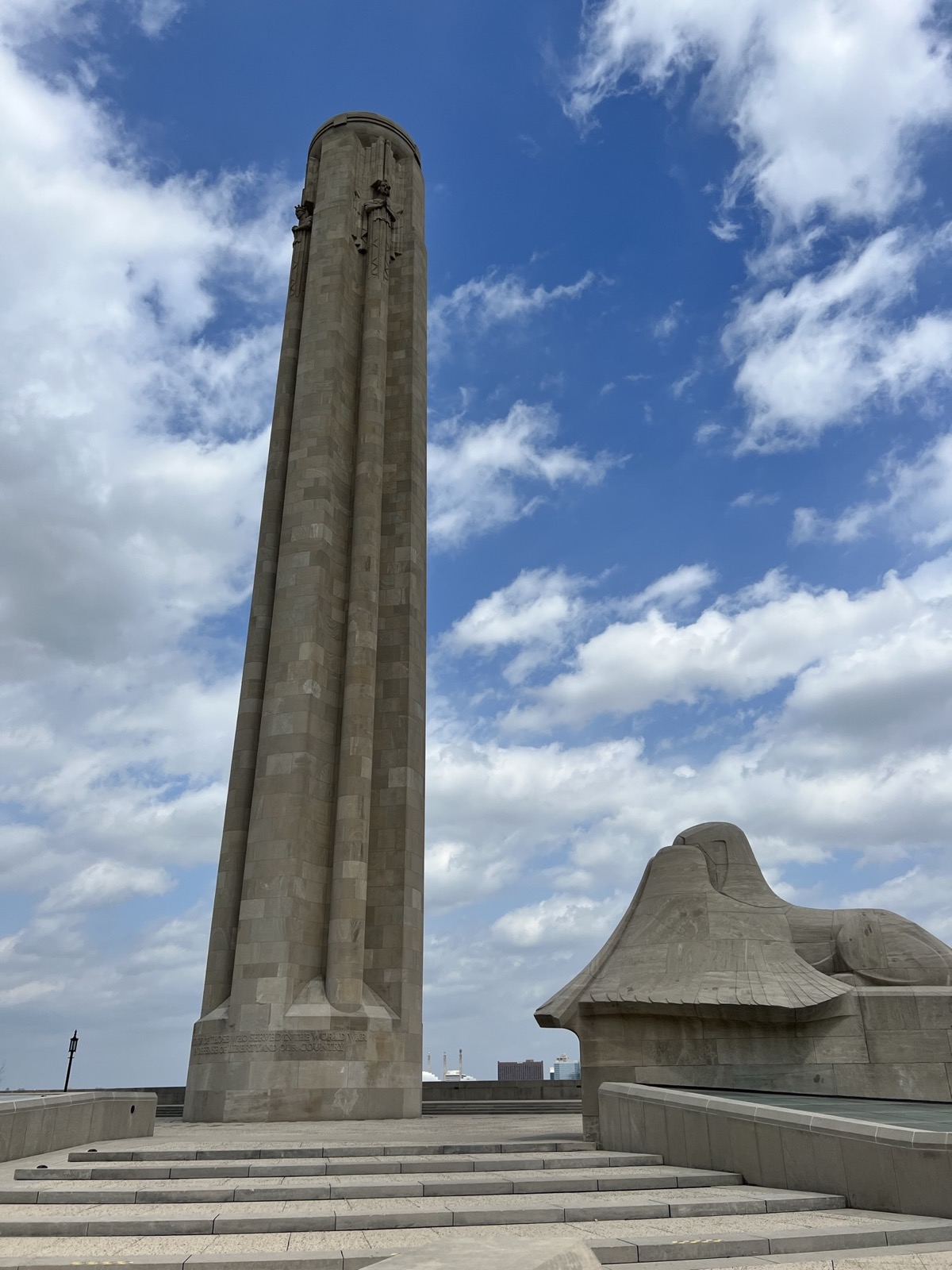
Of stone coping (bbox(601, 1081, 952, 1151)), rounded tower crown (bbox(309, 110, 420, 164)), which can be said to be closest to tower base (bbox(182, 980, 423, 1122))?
stone coping (bbox(601, 1081, 952, 1151))

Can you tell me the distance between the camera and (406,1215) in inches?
223

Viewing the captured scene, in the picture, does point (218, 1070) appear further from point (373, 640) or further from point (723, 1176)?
point (723, 1176)

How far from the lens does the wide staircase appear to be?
4.91 meters

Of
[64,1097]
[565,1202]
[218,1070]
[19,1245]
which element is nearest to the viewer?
[19,1245]

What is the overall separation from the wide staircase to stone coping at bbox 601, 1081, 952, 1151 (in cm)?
43

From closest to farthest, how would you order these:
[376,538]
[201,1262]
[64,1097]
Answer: [201,1262] < [64,1097] < [376,538]

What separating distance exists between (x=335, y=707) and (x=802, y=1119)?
1549cm

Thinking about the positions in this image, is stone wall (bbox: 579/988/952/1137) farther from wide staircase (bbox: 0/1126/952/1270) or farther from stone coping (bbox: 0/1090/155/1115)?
stone coping (bbox: 0/1090/155/1115)

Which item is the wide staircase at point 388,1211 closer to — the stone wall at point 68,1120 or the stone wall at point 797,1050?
the stone wall at point 68,1120

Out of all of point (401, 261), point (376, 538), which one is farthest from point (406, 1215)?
point (401, 261)

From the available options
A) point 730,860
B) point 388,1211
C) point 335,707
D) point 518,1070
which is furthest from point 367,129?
point 518,1070

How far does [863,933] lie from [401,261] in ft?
70.0

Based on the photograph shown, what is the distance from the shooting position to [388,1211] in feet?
18.8

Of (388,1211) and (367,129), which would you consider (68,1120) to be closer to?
(388,1211)
